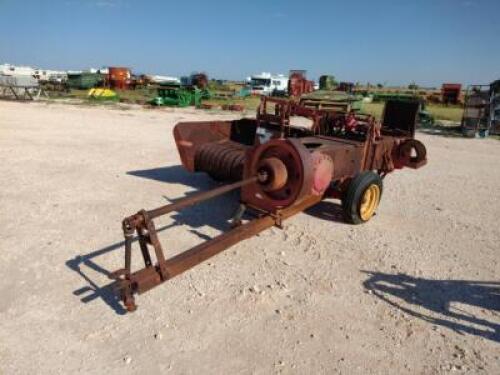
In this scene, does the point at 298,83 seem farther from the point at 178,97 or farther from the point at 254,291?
the point at 254,291

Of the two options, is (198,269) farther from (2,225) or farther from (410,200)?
(410,200)

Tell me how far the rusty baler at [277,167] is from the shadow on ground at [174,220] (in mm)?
279

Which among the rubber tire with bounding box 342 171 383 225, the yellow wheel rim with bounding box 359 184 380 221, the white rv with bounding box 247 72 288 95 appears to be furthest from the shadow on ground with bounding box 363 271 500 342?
the white rv with bounding box 247 72 288 95

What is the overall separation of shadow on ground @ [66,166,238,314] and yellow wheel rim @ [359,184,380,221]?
174cm

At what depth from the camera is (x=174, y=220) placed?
505 cm

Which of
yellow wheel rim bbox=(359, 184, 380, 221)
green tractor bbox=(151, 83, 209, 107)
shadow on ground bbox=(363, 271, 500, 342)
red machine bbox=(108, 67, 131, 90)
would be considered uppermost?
red machine bbox=(108, 67, 131, 90)

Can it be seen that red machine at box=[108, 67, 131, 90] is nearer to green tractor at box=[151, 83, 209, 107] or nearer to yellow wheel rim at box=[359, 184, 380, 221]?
green tractor at box=[151, 83, 209, 107]

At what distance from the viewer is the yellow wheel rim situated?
5367 mm

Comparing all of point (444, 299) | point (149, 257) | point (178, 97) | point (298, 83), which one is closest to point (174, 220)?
point (149, 257)

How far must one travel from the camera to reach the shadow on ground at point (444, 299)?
129 inches

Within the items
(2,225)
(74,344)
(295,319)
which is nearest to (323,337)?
(295,319)

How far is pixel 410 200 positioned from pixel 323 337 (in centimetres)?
411

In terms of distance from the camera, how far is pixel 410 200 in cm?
650

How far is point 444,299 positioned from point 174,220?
3107 millimetres
